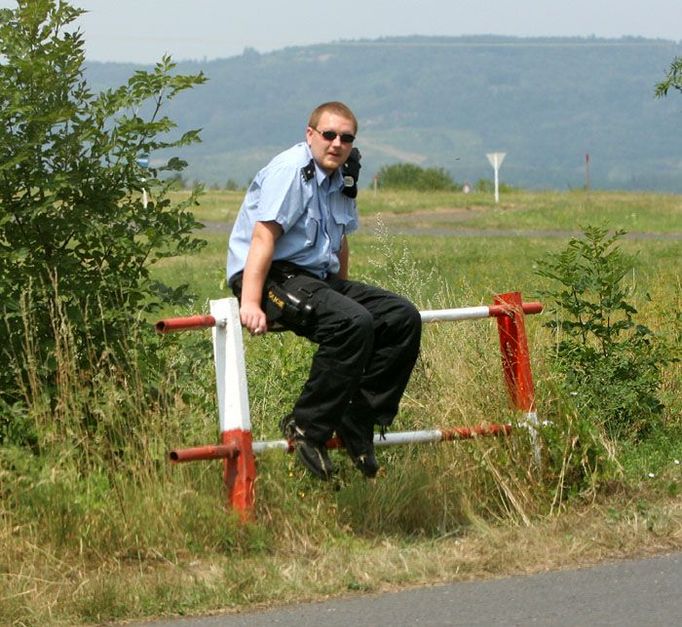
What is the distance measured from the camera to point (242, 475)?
267 inches

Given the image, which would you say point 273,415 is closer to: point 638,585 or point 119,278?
point 119,278

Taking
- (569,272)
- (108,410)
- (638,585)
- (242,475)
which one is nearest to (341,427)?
(242,475)

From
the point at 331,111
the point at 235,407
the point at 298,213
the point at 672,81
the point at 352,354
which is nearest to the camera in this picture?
the point at 235,407

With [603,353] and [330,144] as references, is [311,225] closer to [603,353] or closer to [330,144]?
[330,144]

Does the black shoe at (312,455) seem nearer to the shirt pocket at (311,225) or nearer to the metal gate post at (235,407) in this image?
the metal gate post at (235,407)

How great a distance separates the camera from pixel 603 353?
922 cm

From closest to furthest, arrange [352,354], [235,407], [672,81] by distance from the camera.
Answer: [235,407]
[352,354]
[672,81]

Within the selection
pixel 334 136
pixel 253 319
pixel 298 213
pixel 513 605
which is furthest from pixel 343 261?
pixel 513 605

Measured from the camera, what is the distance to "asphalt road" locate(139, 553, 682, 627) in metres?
5.89

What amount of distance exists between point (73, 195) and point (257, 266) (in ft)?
3.61

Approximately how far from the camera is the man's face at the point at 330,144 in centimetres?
714

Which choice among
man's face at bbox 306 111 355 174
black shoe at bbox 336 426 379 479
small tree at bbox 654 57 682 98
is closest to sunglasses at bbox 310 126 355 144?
man's face at bbox 306 111 355 174

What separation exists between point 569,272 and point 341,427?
2280 millimetres

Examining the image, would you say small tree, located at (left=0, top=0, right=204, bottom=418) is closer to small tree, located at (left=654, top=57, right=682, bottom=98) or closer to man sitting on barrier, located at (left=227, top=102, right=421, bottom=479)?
man sitting on barrier, located at (left=227, top=102, right=421, bottom=479)
